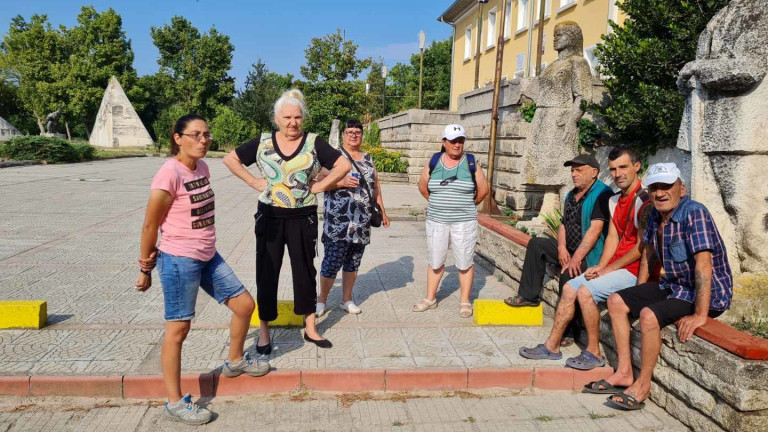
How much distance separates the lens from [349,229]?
17.8 ft

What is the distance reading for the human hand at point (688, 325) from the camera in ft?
12.3

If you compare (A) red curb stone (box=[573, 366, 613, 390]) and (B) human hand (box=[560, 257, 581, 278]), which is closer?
(A) red curb stone (box=[573, 366, 613, 390])

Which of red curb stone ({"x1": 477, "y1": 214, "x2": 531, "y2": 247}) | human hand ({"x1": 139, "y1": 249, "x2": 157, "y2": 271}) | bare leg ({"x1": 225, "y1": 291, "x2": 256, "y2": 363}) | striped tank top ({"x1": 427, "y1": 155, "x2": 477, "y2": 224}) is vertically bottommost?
bare leg ({"x1": 225, "y1": 291, "x2": 256, "y2": 363})

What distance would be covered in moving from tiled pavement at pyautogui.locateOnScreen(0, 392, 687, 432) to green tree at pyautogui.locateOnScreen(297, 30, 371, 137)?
31.2 m

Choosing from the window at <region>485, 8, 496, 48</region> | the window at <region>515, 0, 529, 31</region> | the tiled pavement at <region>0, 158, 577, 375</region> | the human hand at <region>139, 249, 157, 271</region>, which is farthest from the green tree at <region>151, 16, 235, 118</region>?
the human hand at <region>139, 249, 157, 271</region>

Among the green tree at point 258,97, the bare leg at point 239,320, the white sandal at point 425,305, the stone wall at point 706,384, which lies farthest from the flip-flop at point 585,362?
the green tree at point 258,97

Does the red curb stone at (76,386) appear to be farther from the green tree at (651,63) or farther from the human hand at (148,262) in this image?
the green tree at (651,63)

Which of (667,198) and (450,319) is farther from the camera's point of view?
(450,319)

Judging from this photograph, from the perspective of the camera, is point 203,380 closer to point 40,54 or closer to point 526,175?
point 526,175

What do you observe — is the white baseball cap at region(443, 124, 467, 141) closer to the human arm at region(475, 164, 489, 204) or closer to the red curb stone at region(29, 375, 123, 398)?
the human arm at region(475, 164, 489, 204)

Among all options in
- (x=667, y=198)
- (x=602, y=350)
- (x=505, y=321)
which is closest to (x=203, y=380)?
(x=505, y=321)

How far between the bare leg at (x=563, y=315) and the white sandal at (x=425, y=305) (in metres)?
1.49

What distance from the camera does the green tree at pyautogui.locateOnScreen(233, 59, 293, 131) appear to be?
52.5 meters

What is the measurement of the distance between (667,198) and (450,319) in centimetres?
235
